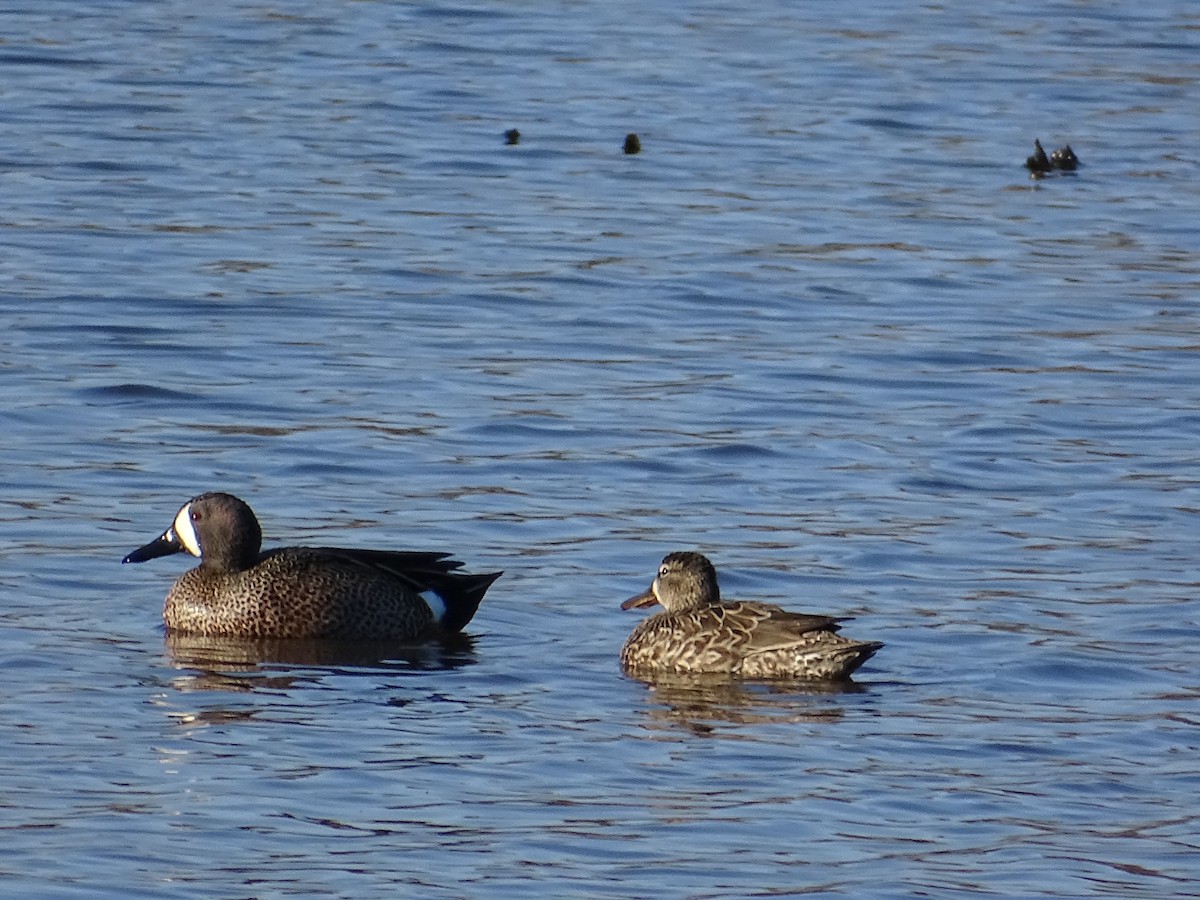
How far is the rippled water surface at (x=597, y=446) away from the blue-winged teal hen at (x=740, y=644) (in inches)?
5.0

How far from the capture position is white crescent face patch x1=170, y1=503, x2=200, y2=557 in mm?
10758

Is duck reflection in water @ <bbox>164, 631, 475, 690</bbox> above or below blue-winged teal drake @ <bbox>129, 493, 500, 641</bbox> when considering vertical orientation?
below

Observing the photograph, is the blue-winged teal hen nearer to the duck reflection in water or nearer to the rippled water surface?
the rippled water surface

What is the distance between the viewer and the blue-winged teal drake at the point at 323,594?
34.4 feet

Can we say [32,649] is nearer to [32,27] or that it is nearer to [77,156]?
[77,156]

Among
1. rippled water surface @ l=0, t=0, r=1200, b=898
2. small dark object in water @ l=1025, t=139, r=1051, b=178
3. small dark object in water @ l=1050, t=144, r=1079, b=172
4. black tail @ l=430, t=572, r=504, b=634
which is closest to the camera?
rippled water surface @ l=0, t=0, r=1200, b=898

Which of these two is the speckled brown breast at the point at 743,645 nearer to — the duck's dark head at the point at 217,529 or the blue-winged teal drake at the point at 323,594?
the blue-winged teal drake at the point at 323,594

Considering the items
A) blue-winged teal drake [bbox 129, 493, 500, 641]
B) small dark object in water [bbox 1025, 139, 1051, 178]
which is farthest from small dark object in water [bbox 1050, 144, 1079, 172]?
blue-winged teal drake [bbox 129, 493, 500, 641]

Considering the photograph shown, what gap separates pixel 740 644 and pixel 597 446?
11.0 feet

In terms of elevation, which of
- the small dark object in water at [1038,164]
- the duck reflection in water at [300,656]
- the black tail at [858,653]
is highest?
the small dark object in water at [1038,164]

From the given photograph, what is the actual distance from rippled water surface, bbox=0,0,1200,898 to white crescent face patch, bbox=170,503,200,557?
0.99 feet

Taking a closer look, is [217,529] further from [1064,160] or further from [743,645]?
[1064,160]

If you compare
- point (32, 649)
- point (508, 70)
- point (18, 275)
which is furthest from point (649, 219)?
point (32, 649)

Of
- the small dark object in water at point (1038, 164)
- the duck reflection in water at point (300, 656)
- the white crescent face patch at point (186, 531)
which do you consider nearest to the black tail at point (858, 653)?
the duck reflection in water at point (300, 656)
